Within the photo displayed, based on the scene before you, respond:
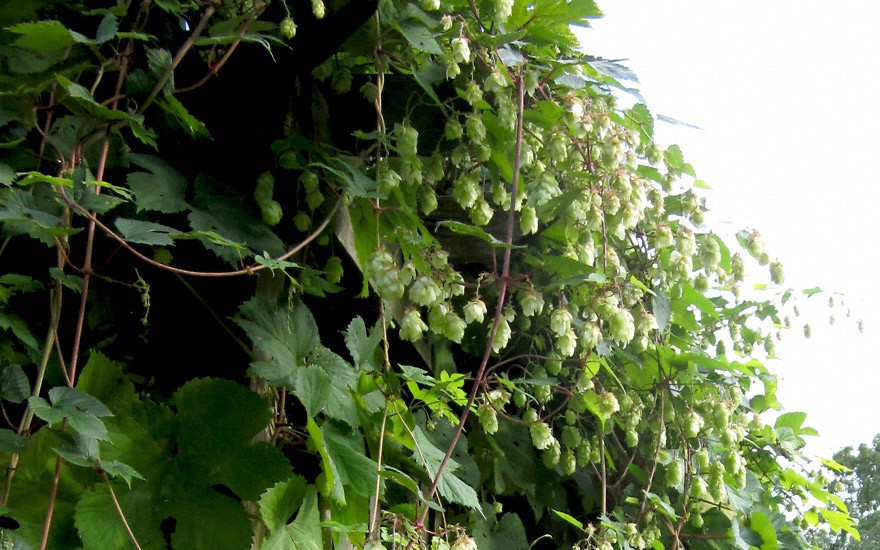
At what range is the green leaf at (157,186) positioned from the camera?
1167 mm

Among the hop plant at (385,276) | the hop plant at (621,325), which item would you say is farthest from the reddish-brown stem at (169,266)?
the hop plant at (621,325)

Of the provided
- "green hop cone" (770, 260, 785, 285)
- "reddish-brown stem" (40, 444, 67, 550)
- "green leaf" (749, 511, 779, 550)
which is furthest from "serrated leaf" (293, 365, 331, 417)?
"green leaf" (749, 511, 779, 550)

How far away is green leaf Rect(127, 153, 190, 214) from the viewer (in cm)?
117

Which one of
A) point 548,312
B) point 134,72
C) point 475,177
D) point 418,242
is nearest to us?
point 134,72

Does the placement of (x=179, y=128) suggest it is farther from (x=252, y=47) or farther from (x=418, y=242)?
(x=418, y=242)

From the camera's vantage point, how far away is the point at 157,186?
120 cm

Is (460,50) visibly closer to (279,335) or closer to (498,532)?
(279,335)

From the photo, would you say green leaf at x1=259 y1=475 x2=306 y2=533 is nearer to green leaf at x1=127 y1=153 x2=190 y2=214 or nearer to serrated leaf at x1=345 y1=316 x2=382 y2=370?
serrated leaf at x1=345 y1=316 x2=382 y2=370

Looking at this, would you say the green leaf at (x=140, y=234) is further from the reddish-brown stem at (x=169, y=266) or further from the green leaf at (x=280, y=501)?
the green leaf at (x=280, y=501)

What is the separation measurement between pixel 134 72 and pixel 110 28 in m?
0.11

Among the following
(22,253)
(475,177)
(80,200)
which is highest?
(475,177)

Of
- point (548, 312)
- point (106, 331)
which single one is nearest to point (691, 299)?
point (548, 312)

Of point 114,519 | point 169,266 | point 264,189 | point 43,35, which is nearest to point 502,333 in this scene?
point 264,189

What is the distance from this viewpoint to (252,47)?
4.35 ft
